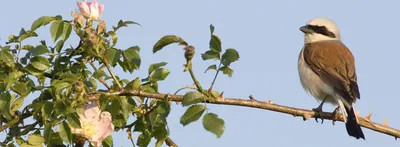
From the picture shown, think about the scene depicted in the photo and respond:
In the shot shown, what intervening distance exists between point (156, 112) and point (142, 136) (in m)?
0.20

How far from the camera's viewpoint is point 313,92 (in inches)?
191

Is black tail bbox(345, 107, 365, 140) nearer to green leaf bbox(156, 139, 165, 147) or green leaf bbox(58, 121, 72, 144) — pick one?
green leaf bbox(156, 139, 165, 147)

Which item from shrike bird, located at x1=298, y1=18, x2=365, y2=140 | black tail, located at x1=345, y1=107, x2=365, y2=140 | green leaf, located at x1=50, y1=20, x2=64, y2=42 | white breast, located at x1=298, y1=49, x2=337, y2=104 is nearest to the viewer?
green leaf, located at x1=50, y1=20, x2=64, y2=42

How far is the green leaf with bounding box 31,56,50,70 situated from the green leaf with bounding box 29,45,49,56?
0.13ft

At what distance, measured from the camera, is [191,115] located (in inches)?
79.7

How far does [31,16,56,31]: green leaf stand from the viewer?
233 cm

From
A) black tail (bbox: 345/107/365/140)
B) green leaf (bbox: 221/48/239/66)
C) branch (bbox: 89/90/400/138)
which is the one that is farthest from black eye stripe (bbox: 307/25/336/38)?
green leaf (bbox: 221/48/239/66)

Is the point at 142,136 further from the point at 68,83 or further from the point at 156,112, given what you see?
the point at 68,83

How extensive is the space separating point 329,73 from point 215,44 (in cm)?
284

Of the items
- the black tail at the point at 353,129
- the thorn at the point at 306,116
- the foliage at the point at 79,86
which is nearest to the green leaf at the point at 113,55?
the foliage at the point at 79,86

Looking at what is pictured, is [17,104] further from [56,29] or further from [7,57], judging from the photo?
[56,29]

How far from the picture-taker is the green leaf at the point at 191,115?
6.63 feet

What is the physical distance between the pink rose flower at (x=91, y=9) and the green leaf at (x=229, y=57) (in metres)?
0.52

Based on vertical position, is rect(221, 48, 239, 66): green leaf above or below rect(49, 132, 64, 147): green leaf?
above
